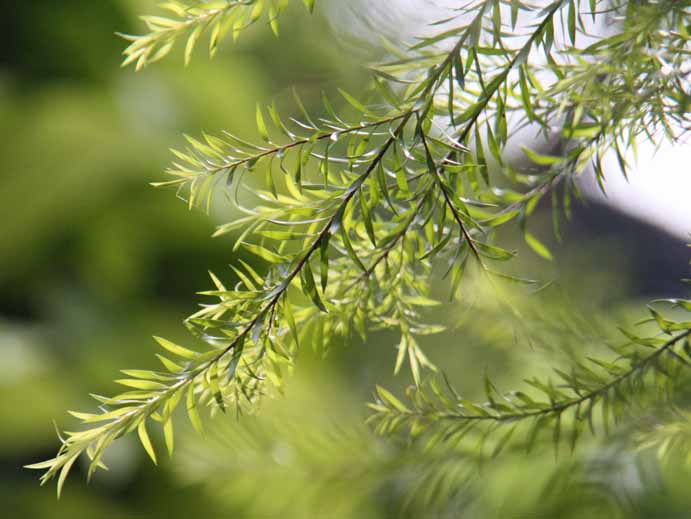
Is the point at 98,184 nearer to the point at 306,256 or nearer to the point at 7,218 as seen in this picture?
the point at 7,218

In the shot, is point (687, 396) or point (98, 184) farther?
point (98, 184)

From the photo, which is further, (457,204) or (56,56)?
(56,56)

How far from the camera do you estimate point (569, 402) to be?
0.41 ft

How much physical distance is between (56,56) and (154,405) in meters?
0.79

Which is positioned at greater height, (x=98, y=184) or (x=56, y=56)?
(x=56, y=56)

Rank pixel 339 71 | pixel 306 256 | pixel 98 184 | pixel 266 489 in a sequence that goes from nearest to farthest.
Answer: pixel 306 256 → pixel 266 489 → pixel 339 71 → pixel 98 184

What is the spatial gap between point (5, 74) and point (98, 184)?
0.19m

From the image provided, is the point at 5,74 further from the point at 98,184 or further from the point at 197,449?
the point at 197,449

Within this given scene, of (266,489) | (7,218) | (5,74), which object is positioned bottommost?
(266,489)

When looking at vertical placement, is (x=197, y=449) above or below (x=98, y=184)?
below

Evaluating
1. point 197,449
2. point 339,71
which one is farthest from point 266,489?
point 339,71

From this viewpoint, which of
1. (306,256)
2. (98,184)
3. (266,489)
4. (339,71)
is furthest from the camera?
(98,184)

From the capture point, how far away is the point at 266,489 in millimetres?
206

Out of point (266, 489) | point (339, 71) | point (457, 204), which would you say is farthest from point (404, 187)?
point (339, 71)
